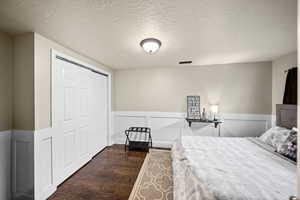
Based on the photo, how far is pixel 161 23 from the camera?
4.89ft

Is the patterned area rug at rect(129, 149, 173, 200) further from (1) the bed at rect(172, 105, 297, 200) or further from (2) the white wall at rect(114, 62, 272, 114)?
(2) the white wall at rect(114, 62, 272, 114)

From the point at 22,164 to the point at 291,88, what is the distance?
432 cm

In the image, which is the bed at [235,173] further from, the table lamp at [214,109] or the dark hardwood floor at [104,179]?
the table lamp at [214,109]

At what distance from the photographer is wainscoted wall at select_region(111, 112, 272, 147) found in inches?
125

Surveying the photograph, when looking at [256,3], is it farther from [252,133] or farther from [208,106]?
[252,133]

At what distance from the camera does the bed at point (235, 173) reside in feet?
3.45

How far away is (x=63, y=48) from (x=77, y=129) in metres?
1.40

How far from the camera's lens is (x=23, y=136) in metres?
1.66

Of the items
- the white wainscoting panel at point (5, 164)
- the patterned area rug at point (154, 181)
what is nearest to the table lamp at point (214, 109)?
the patterned area rug at point (154, 181)

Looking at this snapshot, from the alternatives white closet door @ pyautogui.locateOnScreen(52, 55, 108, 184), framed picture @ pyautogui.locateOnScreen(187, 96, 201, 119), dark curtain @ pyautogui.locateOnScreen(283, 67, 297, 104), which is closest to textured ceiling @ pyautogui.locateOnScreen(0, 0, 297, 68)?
dark curtain @ pyautogui.locateOnScreen(283, 67, 297, 104)

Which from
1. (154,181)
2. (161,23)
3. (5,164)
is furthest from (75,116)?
(161,23)

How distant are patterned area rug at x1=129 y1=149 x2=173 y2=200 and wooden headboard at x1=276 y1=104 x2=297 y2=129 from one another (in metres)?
2.27

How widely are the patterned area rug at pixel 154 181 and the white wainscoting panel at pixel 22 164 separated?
127cm

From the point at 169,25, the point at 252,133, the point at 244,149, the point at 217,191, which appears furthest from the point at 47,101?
the point at 252,133
